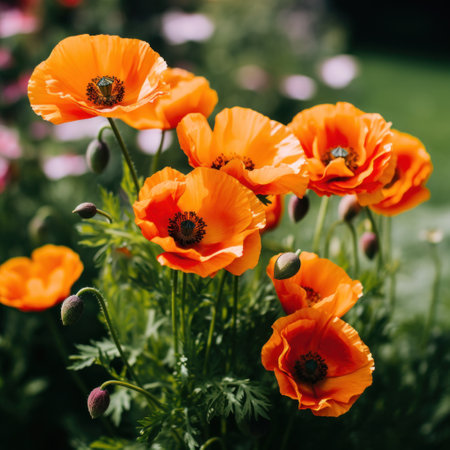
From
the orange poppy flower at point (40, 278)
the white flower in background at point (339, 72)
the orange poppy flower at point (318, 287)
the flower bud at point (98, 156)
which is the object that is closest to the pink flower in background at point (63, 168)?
the orange poppy flower at point (40, 278)

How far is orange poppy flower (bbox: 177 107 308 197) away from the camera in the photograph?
83cm

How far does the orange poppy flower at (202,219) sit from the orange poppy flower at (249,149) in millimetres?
42

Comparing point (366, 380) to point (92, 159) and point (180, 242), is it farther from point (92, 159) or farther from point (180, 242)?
point (92, 159)

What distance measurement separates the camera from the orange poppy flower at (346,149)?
0.89 m

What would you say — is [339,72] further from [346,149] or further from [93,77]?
[93,77]

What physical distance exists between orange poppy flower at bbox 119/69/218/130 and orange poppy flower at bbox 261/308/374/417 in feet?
1.36

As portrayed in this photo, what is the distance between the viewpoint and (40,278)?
1294mm

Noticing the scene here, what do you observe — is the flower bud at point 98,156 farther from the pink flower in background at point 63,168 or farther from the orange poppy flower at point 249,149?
the pink flower in background at point 63,168

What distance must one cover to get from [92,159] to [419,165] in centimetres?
62

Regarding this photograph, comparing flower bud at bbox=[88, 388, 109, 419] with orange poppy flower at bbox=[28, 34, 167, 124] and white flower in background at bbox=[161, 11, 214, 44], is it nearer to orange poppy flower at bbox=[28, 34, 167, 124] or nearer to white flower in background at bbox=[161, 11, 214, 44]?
orange poppy flower at bbox=[28, 34, 167, 124]

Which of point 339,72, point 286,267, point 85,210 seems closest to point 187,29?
point 339,72

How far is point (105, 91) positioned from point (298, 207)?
0.43m

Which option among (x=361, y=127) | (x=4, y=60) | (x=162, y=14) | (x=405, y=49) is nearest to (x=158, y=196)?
(x=361, y=127)

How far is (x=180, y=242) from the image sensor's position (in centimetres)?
88
